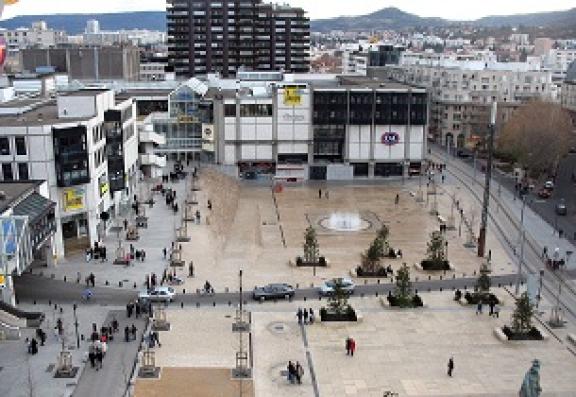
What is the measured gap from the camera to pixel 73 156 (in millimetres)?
65188

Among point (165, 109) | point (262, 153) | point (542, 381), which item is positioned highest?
point (165, 109)

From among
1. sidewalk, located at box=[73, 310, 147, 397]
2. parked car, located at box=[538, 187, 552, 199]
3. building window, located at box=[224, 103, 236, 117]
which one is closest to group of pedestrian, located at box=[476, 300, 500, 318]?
sidewalk, located at box=[73, 310, 147, 397]

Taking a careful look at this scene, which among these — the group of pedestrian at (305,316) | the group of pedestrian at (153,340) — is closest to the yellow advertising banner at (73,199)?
the group of pedestrian at (153,340)

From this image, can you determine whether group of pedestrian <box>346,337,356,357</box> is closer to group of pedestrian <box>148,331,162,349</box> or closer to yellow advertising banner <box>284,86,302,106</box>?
group of pedestrian <box>148,331,162,349</box>

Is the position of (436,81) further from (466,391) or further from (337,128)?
(466,391)

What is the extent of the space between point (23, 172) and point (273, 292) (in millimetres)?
26563

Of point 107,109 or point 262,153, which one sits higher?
point 107,109

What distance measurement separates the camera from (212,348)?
4703 centimetres

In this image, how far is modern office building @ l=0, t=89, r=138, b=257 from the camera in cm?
6338

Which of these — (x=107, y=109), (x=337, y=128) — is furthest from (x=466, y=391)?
(x=337, y=128)

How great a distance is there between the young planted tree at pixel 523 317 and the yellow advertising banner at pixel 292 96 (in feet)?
213

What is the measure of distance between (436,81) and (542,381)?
116 meters

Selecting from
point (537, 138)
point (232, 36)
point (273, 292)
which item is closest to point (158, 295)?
point (273, 292)

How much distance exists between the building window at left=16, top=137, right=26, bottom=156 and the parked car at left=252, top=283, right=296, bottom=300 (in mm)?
25764
